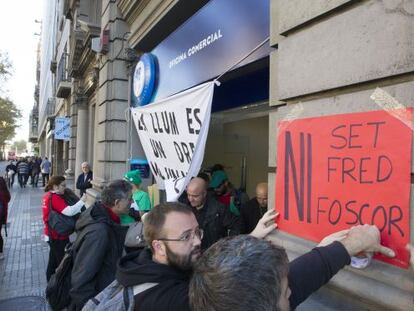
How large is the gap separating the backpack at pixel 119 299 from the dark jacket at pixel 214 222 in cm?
219

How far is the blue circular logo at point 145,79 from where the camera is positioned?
7047mm

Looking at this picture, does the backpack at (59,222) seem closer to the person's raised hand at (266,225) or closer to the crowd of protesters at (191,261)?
the crowd of protesters at (191,261)

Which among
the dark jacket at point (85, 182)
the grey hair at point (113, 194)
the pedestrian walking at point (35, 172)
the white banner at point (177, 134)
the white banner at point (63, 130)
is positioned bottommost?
the pedestrian walking at point (35, 172)

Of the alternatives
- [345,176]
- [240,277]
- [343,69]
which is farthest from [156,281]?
[343,69]

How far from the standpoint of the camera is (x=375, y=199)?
2287 mm

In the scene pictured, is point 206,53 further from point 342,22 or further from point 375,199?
point 375,199

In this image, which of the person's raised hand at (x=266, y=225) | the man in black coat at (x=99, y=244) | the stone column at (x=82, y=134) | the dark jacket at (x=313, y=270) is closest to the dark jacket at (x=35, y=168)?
the stone column at (x=82, y=134)

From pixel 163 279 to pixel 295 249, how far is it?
1422 millimetres

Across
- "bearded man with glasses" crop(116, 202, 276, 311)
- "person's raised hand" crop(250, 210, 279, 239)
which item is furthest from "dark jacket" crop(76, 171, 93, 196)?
"bearded man with glasses" crop(116, 202, 276, 311)

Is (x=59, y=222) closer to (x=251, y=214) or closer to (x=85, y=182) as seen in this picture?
(x=251, y=214)

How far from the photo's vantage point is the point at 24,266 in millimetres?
7043

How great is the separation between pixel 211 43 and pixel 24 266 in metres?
5.00

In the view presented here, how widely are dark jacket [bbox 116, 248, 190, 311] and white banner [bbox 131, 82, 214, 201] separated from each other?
1.95m

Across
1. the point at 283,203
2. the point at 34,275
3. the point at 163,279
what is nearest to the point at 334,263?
the point at 163,279
